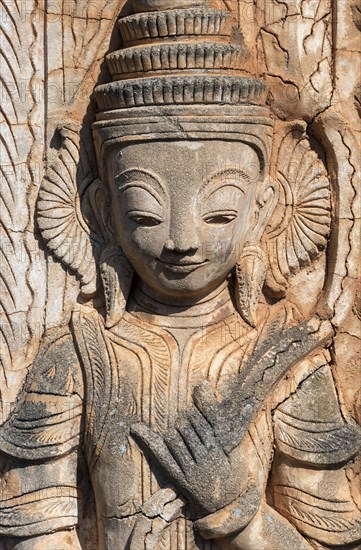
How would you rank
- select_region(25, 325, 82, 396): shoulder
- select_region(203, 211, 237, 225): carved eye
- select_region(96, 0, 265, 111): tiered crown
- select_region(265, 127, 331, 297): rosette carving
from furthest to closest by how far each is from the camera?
select_region(265, 127, 331, 297): rosette carving
select_region(25, 325, 82, 396): shoulder
select_region(203, 211, 237, 225): carved eye
select_region(96, 0, 265, 111): tiered crown

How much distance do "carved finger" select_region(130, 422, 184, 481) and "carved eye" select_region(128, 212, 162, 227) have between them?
79 centimetres

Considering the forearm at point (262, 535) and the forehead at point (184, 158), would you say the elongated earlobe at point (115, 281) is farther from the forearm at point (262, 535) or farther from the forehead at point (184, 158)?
the forearm at point (262, 535)

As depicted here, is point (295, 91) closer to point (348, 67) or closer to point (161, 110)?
point (348, 67)

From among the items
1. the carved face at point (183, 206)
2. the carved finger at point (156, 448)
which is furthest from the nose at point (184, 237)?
the carved finger at point (156, 448)

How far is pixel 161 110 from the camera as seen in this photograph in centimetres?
478

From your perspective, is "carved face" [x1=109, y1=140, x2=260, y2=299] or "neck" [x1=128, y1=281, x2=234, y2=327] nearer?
"carved face" [x1=109, y1=140, x2=260, y2=299]

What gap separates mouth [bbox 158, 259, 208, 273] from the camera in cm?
487

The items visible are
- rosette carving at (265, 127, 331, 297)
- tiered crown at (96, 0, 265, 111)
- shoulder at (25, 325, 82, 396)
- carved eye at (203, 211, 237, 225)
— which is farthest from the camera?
rosette carving at (265, 127, 331, 297)

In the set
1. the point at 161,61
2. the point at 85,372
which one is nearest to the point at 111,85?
the point at 161,61

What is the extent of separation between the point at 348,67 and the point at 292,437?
1538 millimetres

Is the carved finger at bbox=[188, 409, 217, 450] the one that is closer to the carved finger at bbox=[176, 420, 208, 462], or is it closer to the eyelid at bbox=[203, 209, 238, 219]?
the carved finger at bbox=[176, 420, 208, 462]

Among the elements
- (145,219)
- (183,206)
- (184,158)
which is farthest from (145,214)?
(184,158)

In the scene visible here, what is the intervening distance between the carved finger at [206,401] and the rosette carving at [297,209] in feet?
1.71

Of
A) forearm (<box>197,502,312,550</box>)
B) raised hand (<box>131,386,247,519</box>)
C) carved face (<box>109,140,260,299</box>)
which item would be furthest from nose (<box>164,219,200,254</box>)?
forearm (<box>197,502,312,550</box>)
